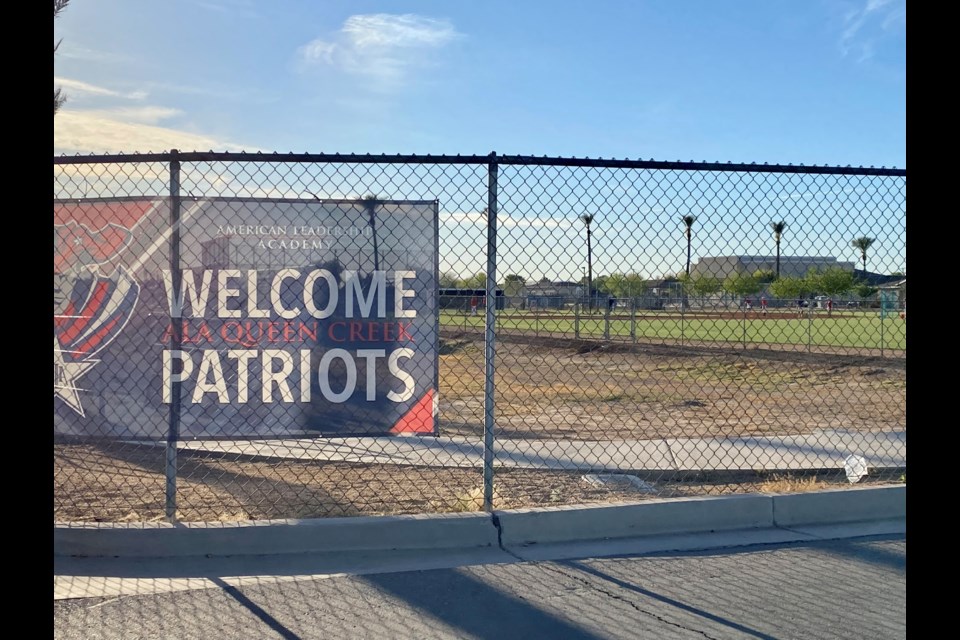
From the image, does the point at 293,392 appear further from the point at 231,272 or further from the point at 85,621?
the point at 85,621

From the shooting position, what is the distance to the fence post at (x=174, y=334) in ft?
17.2

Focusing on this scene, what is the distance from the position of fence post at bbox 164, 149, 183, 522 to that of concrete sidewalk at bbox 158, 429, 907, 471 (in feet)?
5.91

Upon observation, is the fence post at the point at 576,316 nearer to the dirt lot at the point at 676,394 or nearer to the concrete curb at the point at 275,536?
the dirt lot at the point at 676,394

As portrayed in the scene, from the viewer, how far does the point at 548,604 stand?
440cm

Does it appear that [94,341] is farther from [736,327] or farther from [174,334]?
[736,327]

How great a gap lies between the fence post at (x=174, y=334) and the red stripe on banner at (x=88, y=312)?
1.36 feet

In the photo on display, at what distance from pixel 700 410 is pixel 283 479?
8.70 metres

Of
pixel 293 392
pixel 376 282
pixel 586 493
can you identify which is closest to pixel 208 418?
pixel 293 392

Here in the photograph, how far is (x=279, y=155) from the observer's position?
517 centimetres

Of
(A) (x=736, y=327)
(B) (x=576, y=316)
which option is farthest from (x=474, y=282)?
(A) (x=736, y=327)

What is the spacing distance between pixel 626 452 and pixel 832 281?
238 inches
